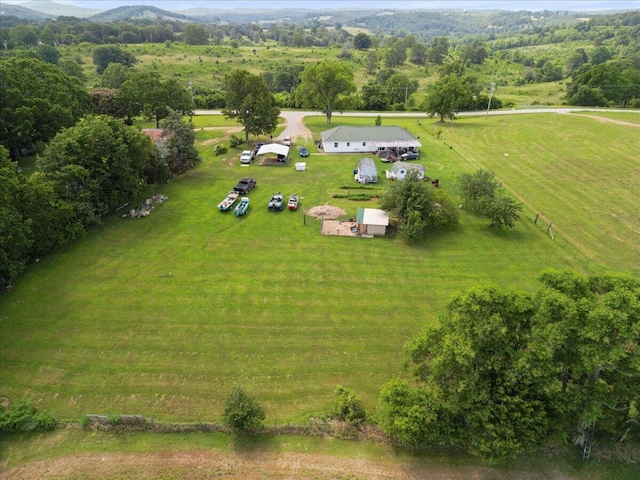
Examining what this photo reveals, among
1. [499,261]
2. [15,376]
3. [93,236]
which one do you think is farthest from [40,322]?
[499,261]

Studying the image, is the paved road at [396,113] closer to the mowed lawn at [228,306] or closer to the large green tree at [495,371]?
the mowed lawn at [228,306]

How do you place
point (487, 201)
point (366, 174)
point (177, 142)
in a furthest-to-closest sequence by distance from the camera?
1. point (177, 142)
2. point (366, 174)
3. point (487, 201)

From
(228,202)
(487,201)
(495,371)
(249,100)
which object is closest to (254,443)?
(495,371)

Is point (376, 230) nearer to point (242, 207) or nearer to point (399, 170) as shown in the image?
point (242, 207)

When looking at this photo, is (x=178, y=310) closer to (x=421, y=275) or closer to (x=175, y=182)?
(x=421, y=275)

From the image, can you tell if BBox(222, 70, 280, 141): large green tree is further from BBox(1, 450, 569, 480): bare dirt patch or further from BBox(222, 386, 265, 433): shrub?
BBox(1, 450, 569, 480): bare dirt patch

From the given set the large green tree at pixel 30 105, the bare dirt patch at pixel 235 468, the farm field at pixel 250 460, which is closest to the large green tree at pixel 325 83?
the large green tree at pixel 30 105
